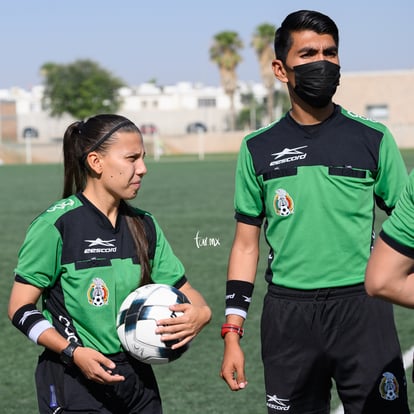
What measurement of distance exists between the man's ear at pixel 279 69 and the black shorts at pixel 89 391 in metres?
1.37

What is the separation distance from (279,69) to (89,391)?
159 cm

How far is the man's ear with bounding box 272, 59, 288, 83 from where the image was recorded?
13.4ft

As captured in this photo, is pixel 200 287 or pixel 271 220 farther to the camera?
pixel 200 287

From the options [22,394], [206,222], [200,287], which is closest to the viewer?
[22,394]

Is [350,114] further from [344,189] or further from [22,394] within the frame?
[22,394]

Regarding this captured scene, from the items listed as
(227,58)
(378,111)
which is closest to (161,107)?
(227,58)

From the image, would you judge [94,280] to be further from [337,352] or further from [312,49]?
[312,49]

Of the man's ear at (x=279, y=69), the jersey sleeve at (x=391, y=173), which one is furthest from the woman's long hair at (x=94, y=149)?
the jersey sleeve at (x=391, y=173)

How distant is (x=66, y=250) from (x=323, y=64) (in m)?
1.30

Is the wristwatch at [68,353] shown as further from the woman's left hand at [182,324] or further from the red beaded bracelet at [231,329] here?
the red beaded bracelet at [231,329]

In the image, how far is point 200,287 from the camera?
34.0ft

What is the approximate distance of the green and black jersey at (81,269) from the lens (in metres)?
3.73

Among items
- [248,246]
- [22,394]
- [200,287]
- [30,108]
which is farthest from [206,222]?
[30,108]

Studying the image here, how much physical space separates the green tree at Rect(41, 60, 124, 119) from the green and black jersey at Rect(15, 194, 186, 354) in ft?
244
